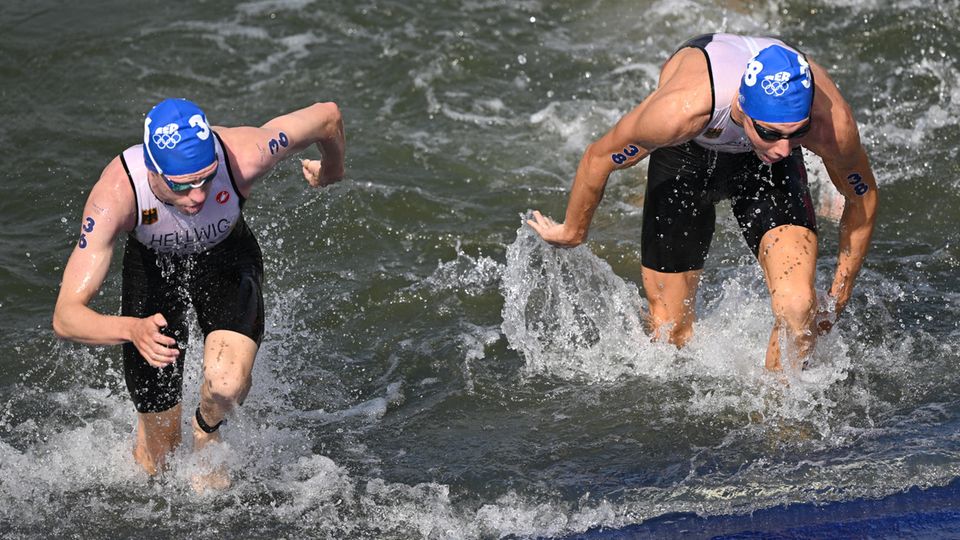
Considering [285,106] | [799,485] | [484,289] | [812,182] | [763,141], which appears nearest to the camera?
[763,141]

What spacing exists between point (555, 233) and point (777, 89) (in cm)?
150

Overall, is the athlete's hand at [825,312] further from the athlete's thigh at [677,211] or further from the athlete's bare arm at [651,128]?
the athlete's bare arm at [651,128]

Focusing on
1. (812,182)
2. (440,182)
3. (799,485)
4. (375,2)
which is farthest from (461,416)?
(375,2)

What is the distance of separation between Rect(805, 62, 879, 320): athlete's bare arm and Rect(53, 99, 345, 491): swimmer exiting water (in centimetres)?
229

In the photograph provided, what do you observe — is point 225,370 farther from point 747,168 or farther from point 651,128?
point 747,168

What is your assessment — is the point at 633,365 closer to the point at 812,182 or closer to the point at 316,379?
the point at 316,379

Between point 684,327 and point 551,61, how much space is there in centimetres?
518

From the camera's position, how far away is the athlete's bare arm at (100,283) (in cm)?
506

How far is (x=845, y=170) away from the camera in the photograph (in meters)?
6.13

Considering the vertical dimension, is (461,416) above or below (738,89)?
below

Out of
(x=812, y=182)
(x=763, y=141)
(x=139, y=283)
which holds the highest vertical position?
(x=763, y=141)

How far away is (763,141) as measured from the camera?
5699 millimetres

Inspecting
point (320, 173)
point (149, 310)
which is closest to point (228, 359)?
point (149, 310)

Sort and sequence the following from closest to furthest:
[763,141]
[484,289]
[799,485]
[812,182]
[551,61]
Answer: [763,141], [799,485], [484,289], [812,182], [551,61]
